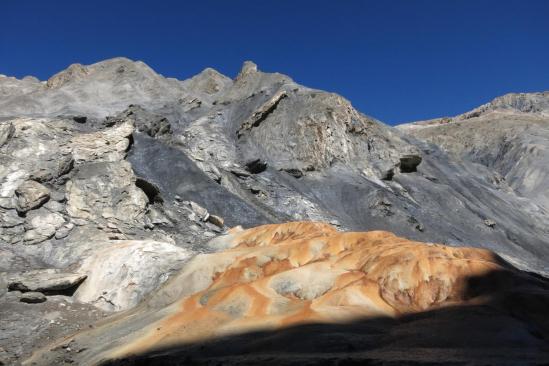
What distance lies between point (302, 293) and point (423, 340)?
512cm

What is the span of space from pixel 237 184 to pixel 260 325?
2842 centimetres

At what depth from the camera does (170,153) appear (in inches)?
1642

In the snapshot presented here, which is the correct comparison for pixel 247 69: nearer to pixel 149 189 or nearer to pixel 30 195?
pixel 149 189

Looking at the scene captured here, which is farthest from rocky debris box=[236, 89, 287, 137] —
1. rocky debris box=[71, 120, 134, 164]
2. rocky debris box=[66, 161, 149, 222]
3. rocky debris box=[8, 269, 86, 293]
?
rocky debris box=[8, 269, 86, 293]

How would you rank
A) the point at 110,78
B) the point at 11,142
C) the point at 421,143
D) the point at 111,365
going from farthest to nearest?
1. the point at 421,143
2. the point at 110,78
3. the point at 11,142
4. the point at 111,365

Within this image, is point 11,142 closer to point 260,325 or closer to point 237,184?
point 237,184

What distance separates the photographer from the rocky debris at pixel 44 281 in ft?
69.6

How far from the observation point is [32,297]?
808 inches

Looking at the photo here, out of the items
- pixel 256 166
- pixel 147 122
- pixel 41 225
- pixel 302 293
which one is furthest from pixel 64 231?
pixel 147 122

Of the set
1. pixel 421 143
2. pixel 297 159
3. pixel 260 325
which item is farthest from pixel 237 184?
pixel 421 143

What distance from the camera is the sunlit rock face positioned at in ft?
49.0

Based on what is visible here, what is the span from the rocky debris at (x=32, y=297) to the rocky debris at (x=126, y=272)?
1530 millimetres

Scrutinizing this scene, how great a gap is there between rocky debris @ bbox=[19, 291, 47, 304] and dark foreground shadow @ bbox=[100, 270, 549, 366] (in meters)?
8.14

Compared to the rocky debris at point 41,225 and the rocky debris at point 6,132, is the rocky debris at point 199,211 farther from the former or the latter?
the rocky debris at point 6,132
